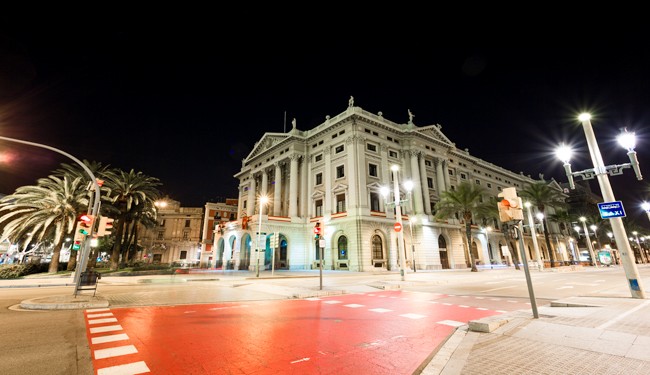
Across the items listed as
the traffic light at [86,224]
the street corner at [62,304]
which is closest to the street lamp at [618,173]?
the street corner at [62,304]

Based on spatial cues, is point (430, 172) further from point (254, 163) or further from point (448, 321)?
point (448, 321)

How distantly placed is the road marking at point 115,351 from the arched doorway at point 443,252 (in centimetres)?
4288

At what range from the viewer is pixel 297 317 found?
26.3 ft

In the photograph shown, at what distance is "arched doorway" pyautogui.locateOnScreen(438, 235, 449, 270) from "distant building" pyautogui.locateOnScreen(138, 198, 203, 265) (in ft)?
180

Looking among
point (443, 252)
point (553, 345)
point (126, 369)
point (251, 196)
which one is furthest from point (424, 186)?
point (126, 369)

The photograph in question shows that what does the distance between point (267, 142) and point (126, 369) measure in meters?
49.8

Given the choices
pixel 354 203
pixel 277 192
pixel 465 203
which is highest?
pixel 277 192

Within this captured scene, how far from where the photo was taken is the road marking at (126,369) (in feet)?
13.0

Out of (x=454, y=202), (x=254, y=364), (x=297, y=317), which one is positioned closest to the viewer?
(x=254, y=364)

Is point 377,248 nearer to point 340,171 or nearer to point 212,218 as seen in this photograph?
point 340,171

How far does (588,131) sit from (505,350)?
1180 centimetres

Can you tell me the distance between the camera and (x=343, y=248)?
124 ft

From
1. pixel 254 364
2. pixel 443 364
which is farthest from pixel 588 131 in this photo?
pixel 254 364

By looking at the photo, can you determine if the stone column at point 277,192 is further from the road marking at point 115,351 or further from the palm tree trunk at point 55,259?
the road marking at point 115,351
